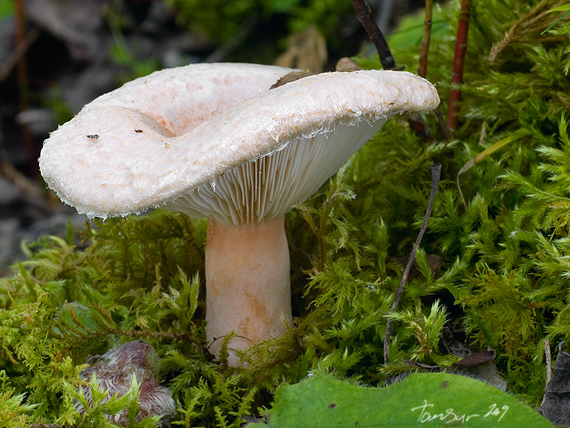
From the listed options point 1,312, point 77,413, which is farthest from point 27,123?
point 77,413

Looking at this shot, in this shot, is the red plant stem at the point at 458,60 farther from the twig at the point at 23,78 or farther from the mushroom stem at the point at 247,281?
the twig at the point at 23,78

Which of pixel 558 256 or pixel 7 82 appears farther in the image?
pixel 7 82

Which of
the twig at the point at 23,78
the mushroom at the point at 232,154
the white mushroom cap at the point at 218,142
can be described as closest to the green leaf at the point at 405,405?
the mushroom at the point at 232,154

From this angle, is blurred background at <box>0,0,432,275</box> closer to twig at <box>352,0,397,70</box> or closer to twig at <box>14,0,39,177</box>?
twig at <box>14,0,39,177</box>

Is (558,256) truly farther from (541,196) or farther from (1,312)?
(1,312)

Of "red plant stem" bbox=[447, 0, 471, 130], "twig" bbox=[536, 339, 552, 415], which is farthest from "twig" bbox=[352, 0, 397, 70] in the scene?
"twig" bbox=[536, 339, 552, 415]
